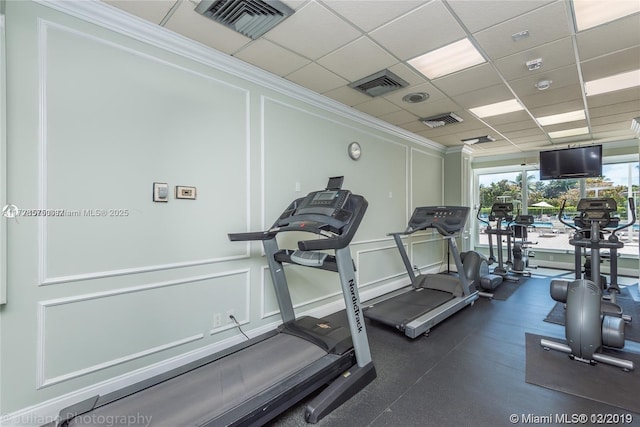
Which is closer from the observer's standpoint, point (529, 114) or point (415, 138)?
point (529, 114)

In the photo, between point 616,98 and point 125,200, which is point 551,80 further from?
point 125,200

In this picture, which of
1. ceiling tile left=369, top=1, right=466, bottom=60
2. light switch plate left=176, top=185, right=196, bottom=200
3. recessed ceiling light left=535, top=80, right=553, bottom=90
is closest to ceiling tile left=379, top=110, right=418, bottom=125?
recessed ceiling light left=535, top=80, right=553, bottom=90

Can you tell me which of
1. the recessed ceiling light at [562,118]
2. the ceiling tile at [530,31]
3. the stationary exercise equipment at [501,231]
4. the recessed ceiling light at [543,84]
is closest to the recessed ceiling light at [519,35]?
the ceiling tile at [530,31]

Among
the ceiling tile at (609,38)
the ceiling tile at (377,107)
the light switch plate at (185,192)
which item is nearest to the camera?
the ceiling tile at (609,38)

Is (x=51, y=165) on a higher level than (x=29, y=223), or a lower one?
higher

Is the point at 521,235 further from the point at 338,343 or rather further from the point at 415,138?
the point at 338,343

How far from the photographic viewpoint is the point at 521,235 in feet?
20.7

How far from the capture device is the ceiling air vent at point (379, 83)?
3170 mm

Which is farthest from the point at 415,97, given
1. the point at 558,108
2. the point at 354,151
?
the point at 558,108

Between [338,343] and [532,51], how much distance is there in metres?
3.11

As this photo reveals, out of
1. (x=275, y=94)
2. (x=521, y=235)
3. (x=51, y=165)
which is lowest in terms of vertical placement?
(x=521, y=235)

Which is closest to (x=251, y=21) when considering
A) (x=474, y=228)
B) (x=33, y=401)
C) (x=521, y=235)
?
(x=33, y=401)

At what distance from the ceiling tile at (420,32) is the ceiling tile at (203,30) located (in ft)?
3.86

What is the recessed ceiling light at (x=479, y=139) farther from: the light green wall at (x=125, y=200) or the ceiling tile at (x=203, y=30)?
the ceiling tile at (x=203, y=30)
